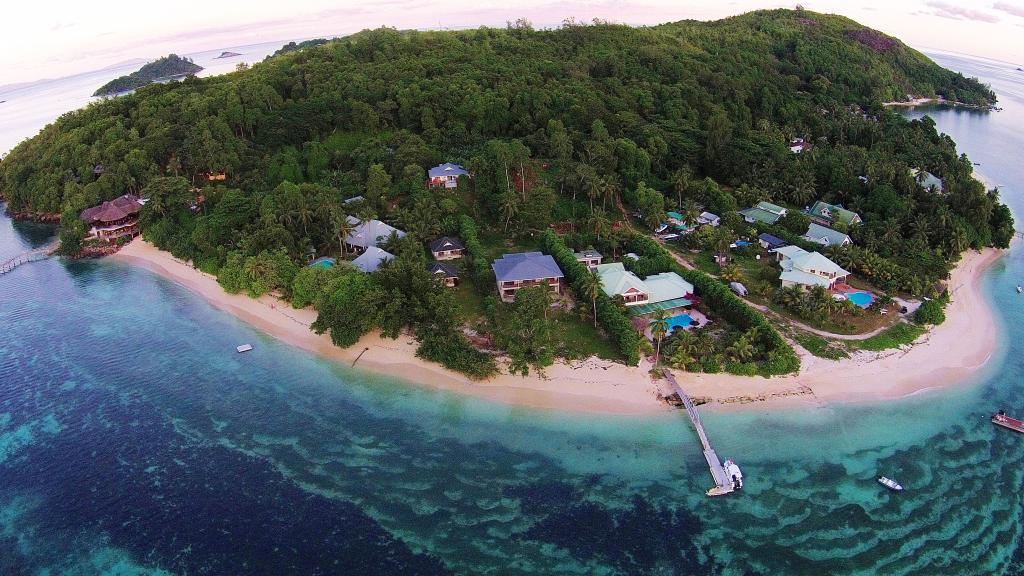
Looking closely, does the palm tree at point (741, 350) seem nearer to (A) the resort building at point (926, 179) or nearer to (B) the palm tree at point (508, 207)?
(B) the palm tree at point (508, 207)

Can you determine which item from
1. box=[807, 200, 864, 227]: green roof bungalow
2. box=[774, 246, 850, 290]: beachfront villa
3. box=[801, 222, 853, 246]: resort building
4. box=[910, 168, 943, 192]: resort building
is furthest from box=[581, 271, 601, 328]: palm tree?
box=[910, 168, 943, 192]: resort building

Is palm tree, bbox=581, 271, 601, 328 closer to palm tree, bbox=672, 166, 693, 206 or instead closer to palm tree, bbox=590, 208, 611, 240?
palm tree, bbox=590, 208, 611, 240

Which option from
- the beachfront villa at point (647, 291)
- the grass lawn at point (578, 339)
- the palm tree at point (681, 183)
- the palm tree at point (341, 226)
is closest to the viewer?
the grass lawn at point (578, 339)

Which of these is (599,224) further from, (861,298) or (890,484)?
(890,484)

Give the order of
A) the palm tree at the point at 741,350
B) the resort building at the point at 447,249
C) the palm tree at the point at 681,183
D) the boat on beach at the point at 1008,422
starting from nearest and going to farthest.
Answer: the boat on beach at the point at 1008,422
the palm tree at the point at 741,350
the resort building at the point at 447,249
the palm tree at the point at 681,183

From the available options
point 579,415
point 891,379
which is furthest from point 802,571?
point 891,379

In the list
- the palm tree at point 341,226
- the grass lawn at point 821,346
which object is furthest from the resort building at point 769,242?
the palm tree at point 341,226

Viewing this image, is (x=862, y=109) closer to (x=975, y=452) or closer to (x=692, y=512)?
(x=975, y=452)

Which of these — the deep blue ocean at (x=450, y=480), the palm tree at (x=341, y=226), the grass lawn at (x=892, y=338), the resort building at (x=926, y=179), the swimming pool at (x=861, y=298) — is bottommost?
the deep blue ocean at (x=450, y=480)
